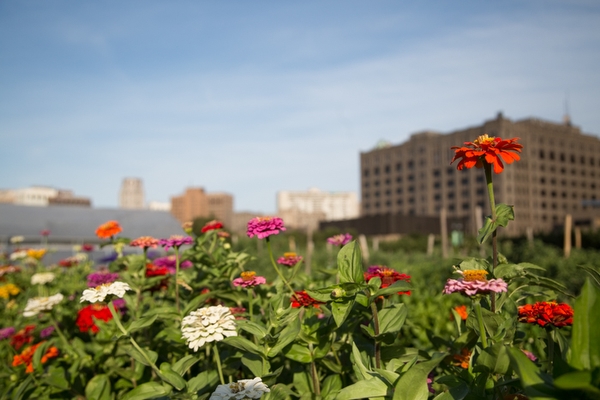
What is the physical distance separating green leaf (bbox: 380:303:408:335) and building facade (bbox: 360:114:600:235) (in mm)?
72499

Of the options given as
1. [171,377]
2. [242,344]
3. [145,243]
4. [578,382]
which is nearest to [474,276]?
[578,382]

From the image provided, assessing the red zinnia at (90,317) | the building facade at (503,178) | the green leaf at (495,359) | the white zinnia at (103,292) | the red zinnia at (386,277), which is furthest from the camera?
the building facade at (503,178)

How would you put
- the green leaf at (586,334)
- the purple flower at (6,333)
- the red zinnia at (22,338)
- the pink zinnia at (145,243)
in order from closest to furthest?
1. the green leaf at (586,334)
2. the pink zinnia at (145,243)
3. the red zinnia at (22,338)
4. the purple flower at (6,333)

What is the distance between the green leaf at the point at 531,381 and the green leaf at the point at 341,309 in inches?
25.3

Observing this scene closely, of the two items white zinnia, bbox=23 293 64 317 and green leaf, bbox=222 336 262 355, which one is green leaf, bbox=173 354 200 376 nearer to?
green leaf, bbox=222 336 262 355

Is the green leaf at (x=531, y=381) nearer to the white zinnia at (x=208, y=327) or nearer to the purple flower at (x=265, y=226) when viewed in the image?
the white zinnia at (x=208, y=327)

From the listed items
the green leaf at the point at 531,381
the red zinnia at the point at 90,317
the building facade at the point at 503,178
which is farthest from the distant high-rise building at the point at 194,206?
the green leaf at the point at 531,381

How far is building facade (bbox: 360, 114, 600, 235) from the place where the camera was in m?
74.6

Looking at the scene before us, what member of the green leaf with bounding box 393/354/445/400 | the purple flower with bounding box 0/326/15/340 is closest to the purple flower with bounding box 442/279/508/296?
the green leaf with bounding box 393/354/445/400

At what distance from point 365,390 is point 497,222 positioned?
2.18 feet

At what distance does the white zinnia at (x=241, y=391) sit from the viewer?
1.47 meters

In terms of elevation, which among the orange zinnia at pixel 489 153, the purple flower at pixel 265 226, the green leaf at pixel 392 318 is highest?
the orange zinnia at pixel 489 153

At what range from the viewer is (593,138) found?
3497 inches

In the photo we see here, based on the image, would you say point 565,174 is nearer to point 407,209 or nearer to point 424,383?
point 407,209
